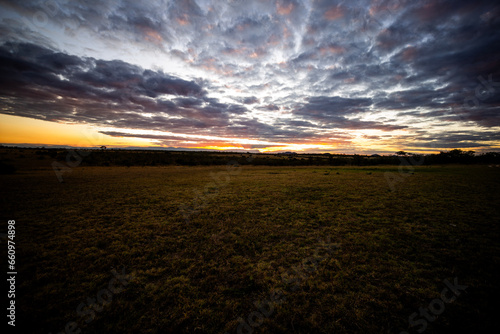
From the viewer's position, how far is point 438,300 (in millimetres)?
3445

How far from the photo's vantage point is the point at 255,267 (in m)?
4.60

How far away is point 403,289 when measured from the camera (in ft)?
12.2

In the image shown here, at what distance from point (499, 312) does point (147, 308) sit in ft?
20.1

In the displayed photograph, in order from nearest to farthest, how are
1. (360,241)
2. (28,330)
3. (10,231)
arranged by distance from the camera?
(28,330), (360,241), (10,231)

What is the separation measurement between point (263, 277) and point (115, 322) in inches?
112

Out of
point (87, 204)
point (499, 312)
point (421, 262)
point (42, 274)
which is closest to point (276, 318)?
point (499, 312)

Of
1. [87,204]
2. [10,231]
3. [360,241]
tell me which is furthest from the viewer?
[87,204]

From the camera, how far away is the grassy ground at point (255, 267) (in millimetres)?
3115

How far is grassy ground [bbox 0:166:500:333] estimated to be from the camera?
3.12 meters

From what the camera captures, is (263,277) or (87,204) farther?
(87,204)

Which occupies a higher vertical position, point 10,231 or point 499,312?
point 499,312

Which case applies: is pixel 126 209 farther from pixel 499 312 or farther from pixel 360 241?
pixel 499 312

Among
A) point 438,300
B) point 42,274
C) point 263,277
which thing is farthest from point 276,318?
point 42,274

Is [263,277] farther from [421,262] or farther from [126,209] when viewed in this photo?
[126,209]
